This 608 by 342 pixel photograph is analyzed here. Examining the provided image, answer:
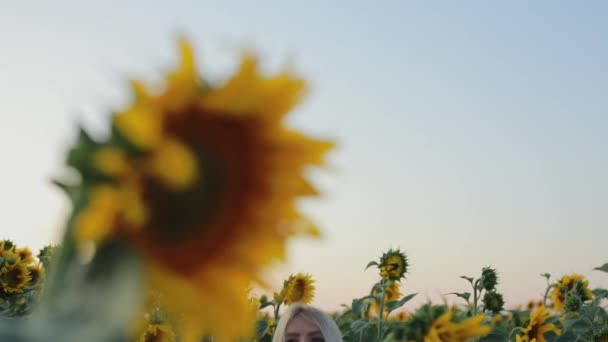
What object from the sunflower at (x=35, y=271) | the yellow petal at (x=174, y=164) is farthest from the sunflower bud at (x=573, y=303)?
the yellow petal at (x=174, y=164)

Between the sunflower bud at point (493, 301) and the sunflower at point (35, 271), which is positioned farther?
the sunflower bud at point (493, 301)

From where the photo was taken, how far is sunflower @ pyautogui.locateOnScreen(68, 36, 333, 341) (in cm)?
105

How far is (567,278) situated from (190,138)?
876 cm

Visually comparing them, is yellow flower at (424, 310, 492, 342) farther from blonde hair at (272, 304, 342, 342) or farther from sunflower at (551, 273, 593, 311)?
sunflower at (551, 273, 593, 311)

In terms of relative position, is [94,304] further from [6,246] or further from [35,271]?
[6,246]

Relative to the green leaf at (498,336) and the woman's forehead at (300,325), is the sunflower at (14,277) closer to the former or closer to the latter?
the woman's forehead at (300,325)

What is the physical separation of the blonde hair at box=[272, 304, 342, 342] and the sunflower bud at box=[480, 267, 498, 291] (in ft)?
8.02

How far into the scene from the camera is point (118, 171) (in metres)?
1.05

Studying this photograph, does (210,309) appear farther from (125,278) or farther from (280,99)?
(280,99)

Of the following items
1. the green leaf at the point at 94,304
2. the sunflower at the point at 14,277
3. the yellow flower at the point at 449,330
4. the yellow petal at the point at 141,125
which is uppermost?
the sunflower at the point at 14,277

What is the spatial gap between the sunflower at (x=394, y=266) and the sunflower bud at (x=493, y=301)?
93 centimetres

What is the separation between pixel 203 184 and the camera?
1135 millimetres

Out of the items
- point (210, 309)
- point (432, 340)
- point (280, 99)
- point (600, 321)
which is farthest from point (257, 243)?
point (600, 321)

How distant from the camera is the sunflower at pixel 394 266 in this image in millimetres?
6812
